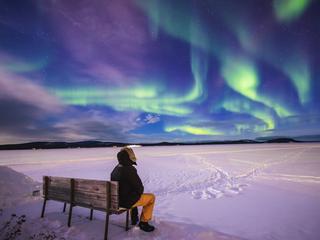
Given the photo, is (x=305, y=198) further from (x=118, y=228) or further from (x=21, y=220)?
(x=21, y=220)

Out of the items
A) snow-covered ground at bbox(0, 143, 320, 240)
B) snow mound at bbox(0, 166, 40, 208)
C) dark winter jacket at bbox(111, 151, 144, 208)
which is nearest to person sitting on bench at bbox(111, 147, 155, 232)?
dark winter jacket at bbox(111, 151, 144, 208)

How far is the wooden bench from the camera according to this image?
4.64m

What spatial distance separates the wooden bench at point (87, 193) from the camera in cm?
464

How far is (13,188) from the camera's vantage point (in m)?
8.55

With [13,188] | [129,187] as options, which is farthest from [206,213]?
[13,188]

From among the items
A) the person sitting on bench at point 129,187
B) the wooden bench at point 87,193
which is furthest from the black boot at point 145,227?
the wooden bench at point 87,193

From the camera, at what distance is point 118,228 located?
203 inches

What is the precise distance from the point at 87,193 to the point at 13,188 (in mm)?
5047

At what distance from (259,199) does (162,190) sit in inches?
146

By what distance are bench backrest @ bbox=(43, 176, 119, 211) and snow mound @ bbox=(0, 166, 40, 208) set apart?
2.31 metres

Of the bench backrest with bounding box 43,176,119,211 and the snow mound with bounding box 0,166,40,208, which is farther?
the snow mound with bounding box 0,166,40,208

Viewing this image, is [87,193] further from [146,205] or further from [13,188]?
[13,188]

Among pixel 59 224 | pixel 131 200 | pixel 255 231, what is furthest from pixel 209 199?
pixel 59 224

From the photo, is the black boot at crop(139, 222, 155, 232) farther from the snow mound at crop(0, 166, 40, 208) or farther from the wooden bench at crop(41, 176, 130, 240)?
the snow mound at crop(0, 166, 40, 208)
